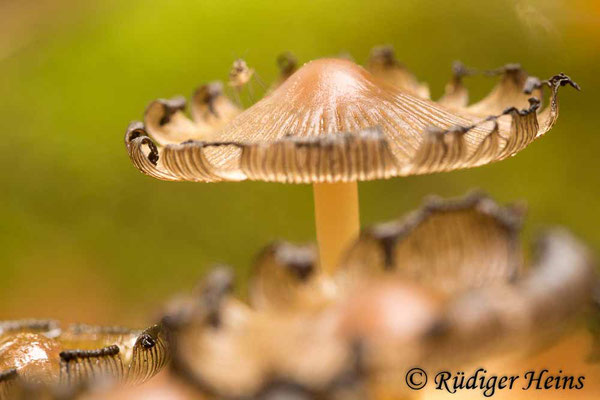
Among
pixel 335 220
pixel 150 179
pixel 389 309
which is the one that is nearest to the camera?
pixel 389 309

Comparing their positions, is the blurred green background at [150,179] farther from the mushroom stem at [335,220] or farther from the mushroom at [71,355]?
the mushroom stem at [335,220]

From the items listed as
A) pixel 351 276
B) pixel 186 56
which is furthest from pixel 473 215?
pixel 186 56

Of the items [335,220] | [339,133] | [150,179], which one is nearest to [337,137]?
[339,133]

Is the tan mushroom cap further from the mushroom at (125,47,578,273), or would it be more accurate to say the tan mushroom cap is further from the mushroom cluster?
the mushroom cluster

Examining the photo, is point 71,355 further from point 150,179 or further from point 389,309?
point 150,179

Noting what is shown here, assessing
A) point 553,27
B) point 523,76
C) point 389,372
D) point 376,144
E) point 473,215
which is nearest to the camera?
point 389,372

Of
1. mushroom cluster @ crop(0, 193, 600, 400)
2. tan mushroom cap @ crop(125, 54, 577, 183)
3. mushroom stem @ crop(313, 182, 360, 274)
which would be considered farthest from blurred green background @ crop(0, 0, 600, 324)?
mushroom cluster @ crop(0, 193, 600, 400)

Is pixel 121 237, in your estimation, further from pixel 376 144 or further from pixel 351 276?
pixel 351 276
